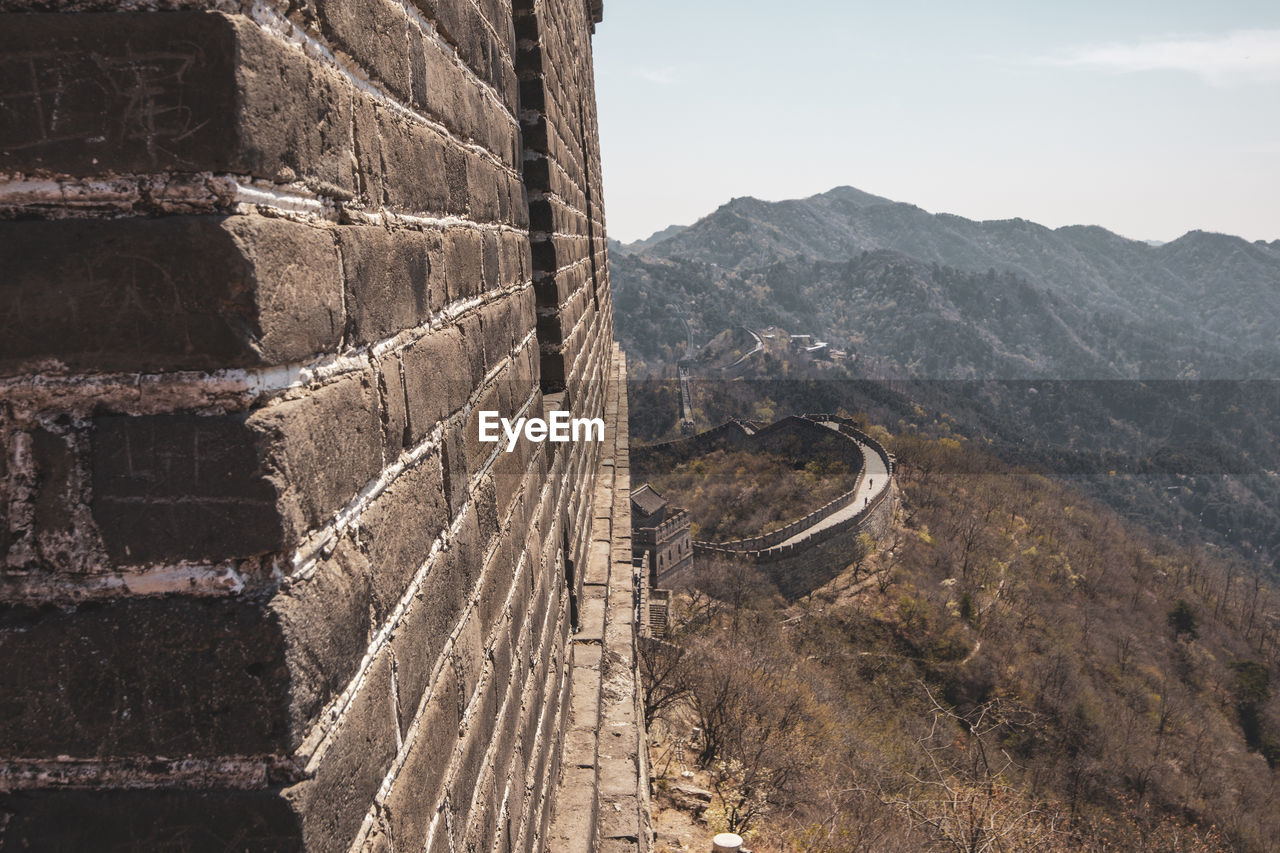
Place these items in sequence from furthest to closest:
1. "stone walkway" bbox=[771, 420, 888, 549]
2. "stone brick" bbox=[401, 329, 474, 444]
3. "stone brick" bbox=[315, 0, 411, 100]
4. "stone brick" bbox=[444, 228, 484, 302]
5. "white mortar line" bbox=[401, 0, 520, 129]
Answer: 1. "stone walkway" bbox=[771, 420, 888, 549]
2. "stone brick" bbox=[444, 228, 484, 302]
3. "white mortar line" bbox=[401, 0, 520, 129]
4. "stone brick" bbox=[401, 329, 474, 444]
5. "stone brick" bbox=[315, 0, 411, 100]

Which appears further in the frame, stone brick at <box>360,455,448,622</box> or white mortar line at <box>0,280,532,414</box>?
stone brick at <box>360,455,448,622</box>

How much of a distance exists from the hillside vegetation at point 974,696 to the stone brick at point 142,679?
840 cm

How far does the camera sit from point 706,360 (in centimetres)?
Result: 10869

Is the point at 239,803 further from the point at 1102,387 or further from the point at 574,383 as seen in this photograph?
the point at 1102,387

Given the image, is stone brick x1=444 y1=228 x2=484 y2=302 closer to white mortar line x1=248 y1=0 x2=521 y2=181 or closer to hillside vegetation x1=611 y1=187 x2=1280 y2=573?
white mortar line x1=248 y1=0 x2=521 y2=181

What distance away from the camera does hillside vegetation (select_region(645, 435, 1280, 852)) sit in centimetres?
1055

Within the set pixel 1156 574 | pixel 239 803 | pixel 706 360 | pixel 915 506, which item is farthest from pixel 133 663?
pixel 706 360

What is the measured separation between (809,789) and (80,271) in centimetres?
1135

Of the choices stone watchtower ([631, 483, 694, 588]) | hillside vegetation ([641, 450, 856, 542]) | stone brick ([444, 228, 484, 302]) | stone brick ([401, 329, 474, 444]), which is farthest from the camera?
hillside vegetation ([641, 450, 856, 542])

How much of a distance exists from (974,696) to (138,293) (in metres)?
28.1

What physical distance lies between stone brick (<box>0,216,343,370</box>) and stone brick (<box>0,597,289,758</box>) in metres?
0.23

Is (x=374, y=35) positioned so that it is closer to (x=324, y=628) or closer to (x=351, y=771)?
(x=324, y=628)

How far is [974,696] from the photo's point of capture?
24547mm

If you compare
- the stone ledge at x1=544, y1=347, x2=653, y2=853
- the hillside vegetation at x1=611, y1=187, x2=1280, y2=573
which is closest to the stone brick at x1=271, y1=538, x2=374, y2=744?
the stone ledge at x1=544, y1=347, x2=653, y2=853
